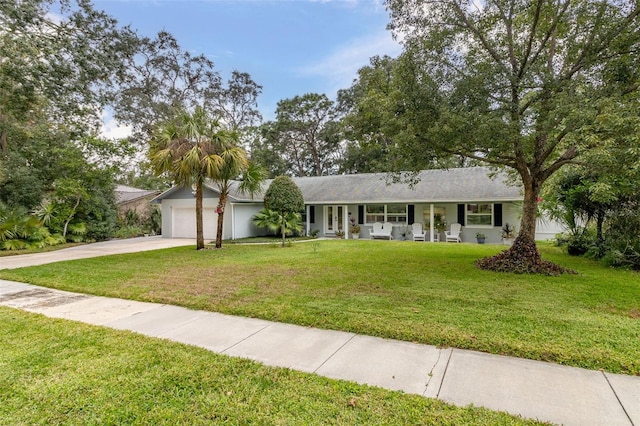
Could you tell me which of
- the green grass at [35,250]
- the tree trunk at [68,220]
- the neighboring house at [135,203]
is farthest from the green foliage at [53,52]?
the neighboring house at [135,203]

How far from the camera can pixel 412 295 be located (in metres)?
5.91

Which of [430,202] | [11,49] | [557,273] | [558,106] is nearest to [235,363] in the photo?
[558,106]

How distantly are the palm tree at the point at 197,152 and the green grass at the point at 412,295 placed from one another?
3.25 metres

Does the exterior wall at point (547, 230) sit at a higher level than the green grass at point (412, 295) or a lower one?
higher

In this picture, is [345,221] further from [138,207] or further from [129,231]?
[138,207]

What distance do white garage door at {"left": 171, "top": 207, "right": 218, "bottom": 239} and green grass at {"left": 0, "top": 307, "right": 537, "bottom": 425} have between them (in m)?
14.7

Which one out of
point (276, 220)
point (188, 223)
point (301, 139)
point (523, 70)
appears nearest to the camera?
point (523, 70)

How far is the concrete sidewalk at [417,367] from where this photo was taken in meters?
2.72

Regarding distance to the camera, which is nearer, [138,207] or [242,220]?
[242,220]

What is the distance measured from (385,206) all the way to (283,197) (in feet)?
17.6

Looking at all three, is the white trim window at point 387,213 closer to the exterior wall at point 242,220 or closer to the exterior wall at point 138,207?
the exterior wall at point 242,220

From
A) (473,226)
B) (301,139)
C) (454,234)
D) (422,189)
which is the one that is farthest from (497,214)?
(301,139)

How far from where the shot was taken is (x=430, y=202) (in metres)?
15.5

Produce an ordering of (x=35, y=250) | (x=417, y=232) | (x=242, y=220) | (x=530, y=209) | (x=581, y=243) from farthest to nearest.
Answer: (x=242, y=220) < (x=417, y=232) < (x=35, y=250) < (x=581, y=243) < (x=530, y=209)
